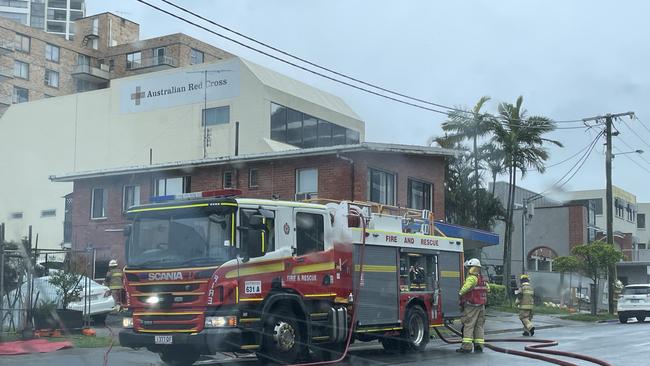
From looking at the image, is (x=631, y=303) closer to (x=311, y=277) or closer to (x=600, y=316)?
(x=600, y=316)

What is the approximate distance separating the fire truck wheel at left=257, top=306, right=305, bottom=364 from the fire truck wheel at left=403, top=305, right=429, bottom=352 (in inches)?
131

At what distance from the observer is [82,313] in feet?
55.7

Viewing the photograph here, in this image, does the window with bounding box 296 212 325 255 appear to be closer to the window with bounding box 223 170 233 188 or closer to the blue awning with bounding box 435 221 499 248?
the blue awning with bounding box 435 221 499 248

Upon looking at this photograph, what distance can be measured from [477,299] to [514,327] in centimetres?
982

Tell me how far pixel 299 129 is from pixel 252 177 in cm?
1470

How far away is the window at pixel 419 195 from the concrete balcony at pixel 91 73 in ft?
135

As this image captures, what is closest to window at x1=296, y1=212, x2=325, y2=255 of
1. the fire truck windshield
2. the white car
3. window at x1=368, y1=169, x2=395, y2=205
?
the fire truck windshield

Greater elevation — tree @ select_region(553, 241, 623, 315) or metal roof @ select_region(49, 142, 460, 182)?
metal roof @ select_region(49, 142, 460, 182)

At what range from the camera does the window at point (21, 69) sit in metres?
51.2

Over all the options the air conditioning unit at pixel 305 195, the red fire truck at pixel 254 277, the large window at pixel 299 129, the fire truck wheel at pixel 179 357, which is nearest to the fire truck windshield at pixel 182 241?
the red fire truck at pixel 254 277

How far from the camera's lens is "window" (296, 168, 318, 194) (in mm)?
25734

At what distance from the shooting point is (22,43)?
165ft

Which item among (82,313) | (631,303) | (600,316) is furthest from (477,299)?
(600,316)

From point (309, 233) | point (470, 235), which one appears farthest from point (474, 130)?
point (309, 233)
